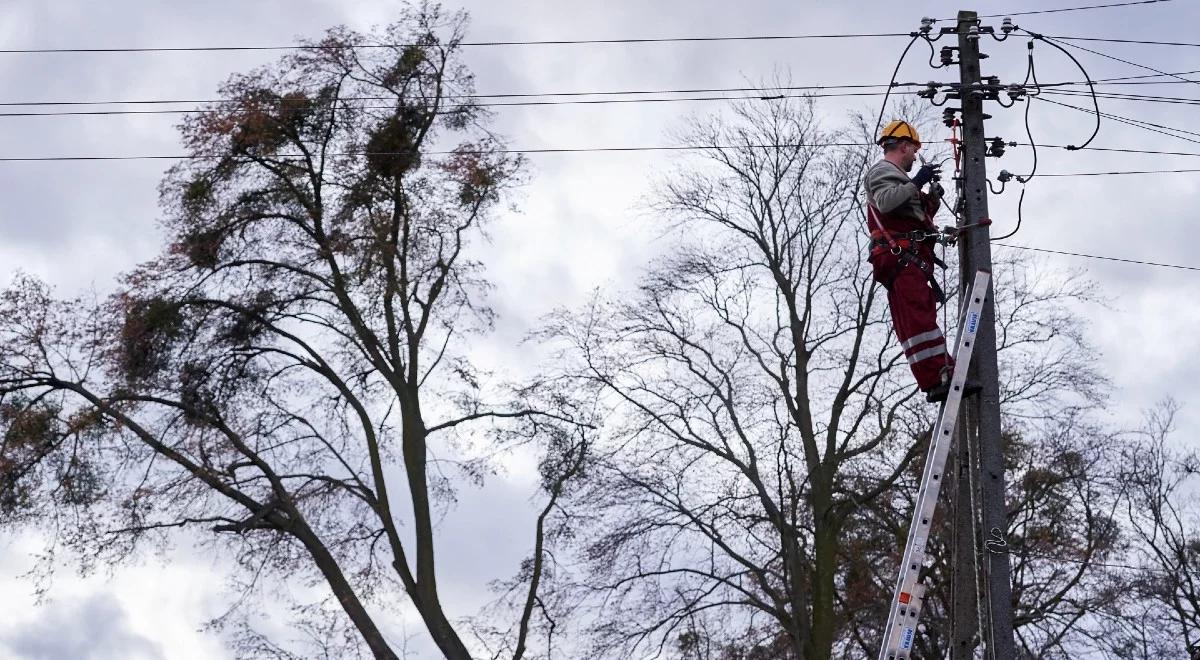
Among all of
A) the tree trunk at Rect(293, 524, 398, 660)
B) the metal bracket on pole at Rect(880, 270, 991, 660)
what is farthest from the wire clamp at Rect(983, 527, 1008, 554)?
the tree trunk at Rect(293, 524, 398, 660)

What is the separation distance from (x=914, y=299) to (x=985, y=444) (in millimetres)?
946

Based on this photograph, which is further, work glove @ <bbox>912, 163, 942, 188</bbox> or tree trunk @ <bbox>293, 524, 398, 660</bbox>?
tree trunk @ <bbox>293, 524, 398, 660</bbox>

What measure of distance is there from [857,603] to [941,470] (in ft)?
47.4

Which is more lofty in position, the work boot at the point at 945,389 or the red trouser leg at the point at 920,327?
the red trouser leg at the point at 920,327

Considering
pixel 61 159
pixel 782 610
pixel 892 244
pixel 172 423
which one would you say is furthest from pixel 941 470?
pixel 172 423

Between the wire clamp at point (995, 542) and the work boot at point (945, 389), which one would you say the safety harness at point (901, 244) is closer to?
the work boot at point (945, 389)

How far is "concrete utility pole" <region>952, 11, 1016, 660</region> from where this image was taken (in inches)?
348

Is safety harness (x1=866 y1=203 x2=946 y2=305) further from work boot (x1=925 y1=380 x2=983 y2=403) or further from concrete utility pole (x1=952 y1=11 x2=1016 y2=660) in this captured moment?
work boot (x1=925 y1=380 x2=983 y2=403)

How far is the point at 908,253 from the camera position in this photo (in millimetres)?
8984

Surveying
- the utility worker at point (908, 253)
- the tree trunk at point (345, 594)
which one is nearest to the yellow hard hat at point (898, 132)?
the utility worker at point (908, 253)

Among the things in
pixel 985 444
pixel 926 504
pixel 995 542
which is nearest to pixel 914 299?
pixel 985 444

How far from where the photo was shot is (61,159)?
16.4m

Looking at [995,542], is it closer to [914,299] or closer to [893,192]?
[914,299]

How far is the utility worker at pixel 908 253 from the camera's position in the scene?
352 inches
